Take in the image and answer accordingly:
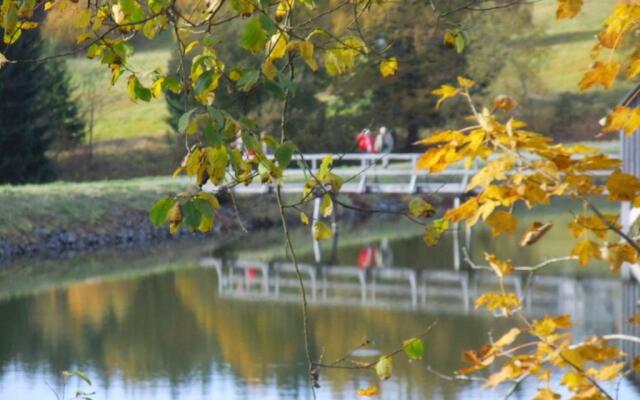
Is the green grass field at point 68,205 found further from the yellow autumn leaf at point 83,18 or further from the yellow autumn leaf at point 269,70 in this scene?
the yellow autumn leaf at point 269,70

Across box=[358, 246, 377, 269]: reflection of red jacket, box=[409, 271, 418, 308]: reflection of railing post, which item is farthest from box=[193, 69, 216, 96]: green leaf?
box=[358, 246, 377, 269]: reflection of red jacket

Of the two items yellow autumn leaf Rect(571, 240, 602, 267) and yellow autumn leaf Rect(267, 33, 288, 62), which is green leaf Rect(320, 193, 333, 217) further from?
yellow autumn leaf Rect(571, 240, 602, 267)

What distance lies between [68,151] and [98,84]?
15.3 ft

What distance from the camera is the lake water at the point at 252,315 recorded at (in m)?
12.8

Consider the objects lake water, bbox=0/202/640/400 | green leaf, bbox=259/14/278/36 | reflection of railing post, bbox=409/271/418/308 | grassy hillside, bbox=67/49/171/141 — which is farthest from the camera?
grassy hillside, bbox=67/49/171/141

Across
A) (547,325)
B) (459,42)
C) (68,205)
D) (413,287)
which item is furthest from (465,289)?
(547,325)

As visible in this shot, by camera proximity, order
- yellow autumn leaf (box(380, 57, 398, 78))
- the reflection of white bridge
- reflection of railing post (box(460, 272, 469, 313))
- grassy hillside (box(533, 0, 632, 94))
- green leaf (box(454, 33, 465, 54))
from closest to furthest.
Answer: green leaf (box(454, 33, 465, 54)) < yellow autumn leaf (box(380, 57, 398, 78)) < the reflection of white bridge < reflection of railing post (box(460, 272, 469, 313)) < grassy hillside (box(533, 0, 632, 94))

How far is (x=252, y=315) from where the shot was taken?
17141 millimetres

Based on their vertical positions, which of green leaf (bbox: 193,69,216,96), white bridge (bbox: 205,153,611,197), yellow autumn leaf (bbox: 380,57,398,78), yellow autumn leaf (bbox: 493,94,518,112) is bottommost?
yellow autumn leaf (bbox: 493,94,518,112)

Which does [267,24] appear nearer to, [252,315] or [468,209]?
[468,209]

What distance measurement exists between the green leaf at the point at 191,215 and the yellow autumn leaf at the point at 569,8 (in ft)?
2.95

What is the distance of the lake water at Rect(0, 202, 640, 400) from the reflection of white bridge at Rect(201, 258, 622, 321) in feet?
0.10

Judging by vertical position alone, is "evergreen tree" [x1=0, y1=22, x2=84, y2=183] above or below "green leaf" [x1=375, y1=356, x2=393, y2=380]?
above

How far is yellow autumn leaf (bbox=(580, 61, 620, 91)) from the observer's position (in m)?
3.05
